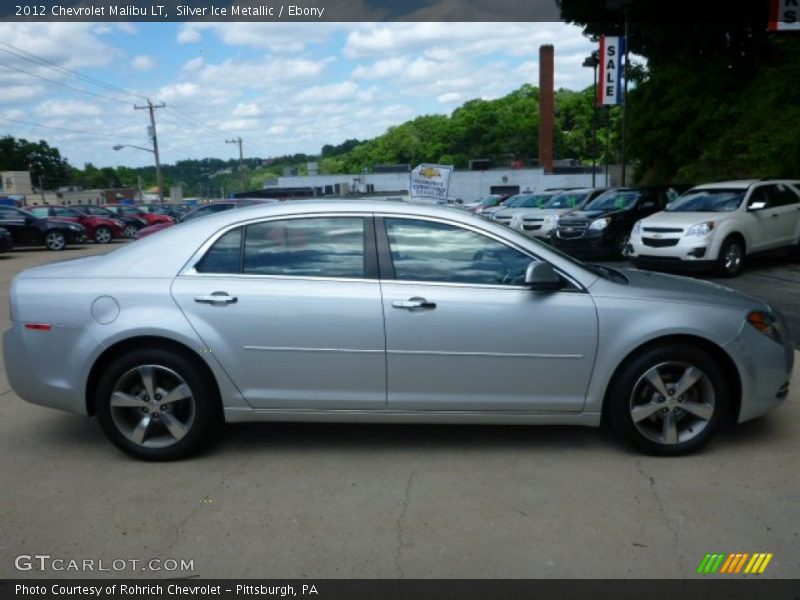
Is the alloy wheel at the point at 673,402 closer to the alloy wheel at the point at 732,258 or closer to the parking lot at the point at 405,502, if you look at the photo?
the parking lot at the point at 405,502

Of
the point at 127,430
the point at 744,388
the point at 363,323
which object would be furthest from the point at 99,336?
the point at 744,388

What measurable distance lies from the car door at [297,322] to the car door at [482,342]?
0.13 metres

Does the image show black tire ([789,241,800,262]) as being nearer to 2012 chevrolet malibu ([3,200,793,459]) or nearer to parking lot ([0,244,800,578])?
parking lot ([0,244,800,578])

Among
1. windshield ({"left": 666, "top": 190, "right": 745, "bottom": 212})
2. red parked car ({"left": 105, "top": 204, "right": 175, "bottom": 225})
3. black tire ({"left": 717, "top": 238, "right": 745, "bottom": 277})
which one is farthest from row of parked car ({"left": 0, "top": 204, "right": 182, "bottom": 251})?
A: black tire ({"left": 717, "top": 238, "right": 745, "bottom": 277})

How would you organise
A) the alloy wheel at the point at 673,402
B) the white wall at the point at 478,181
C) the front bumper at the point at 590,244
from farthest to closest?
the white wall at the point at 478,181
the front bumper at the point at 590,244
the alloy wheel at the point at 673,402

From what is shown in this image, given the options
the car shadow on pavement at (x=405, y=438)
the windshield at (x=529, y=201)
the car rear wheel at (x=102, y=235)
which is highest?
the windshield at (x=529, y=201)

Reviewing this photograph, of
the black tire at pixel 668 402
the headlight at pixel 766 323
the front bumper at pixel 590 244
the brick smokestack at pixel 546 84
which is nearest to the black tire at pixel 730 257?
the front bumper at pixel 590 244

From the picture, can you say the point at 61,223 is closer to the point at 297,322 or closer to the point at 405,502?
the point at 297,322

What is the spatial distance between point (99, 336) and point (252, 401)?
3.25 feet

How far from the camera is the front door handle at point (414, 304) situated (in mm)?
4074

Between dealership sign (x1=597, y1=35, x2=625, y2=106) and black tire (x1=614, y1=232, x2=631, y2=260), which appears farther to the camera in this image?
dealership sign (x1=597, y1=35, x2=625, y2=106)

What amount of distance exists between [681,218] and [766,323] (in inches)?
325

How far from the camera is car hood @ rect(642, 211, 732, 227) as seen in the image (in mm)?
11659

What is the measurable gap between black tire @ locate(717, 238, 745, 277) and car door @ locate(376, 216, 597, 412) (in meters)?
8.58
